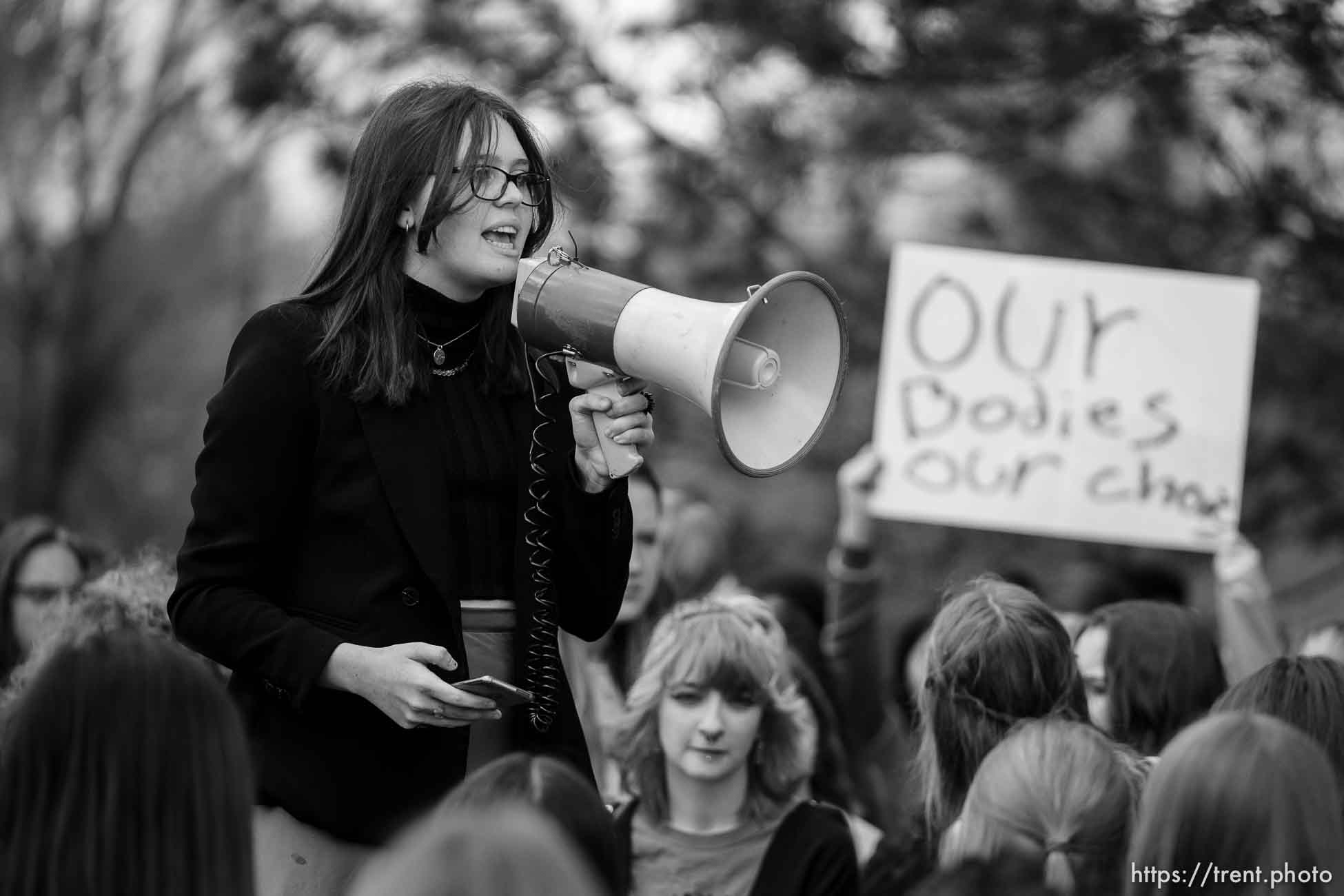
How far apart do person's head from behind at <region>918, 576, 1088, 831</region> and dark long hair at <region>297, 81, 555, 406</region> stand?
3.44ft

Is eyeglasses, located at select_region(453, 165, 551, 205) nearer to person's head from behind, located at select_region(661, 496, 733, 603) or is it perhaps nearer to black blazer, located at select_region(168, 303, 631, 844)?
black blazer, located at select_region(168, 303, 631, 844)

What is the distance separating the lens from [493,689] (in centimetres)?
234

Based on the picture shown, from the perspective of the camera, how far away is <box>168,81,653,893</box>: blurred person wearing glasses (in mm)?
2438

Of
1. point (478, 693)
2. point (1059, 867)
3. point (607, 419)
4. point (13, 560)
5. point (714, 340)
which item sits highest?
point (714, 340)

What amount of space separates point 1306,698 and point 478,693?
1.35 metres

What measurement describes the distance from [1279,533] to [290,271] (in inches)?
524

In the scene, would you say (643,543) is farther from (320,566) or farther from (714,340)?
(714,340)

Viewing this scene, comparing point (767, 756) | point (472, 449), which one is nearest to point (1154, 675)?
point (767, 756)

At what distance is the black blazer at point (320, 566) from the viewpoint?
7.98ft

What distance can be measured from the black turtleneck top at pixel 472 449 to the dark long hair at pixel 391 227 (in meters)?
0.03

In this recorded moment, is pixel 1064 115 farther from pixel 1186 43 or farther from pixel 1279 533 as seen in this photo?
pixel 1279 533

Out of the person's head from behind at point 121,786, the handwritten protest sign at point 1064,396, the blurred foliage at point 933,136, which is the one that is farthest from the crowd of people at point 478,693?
the blurred foliage at point 933,136

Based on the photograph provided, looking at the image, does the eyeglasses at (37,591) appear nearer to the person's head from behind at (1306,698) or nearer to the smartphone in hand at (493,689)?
the smartphone in hand at (493,689)

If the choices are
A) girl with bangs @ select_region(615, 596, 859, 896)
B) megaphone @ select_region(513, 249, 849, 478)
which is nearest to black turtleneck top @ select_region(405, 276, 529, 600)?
megaphone @ select_region(513, 249, 849, 478)
